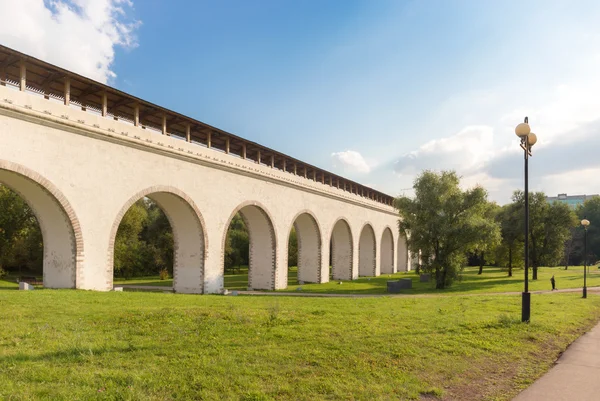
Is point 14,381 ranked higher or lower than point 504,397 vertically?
higher

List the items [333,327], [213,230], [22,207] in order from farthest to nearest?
[22,207]
[213,230]
[333,327]

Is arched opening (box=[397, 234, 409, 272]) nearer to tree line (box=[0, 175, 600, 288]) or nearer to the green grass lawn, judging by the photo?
tree line (box=[0, 175, 600, 288])

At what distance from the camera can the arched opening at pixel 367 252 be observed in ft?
128

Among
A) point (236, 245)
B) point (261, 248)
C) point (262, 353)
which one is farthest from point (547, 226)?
point (262, 353)

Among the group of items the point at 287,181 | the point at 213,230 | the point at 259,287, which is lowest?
the point at 259,287

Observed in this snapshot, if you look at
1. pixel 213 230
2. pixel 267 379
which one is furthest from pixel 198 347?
pixel 213 230

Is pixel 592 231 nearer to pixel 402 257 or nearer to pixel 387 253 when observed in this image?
pixel 402 257

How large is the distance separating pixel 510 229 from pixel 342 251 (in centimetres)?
1466

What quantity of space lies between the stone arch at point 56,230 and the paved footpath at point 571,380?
14.0 m

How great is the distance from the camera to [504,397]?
218 inches

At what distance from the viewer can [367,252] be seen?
130ft

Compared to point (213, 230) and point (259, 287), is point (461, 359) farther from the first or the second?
point (259, 287)

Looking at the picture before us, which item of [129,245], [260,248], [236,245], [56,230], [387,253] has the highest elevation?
[56,230]

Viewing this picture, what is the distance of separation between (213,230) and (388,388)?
15.6 meters
